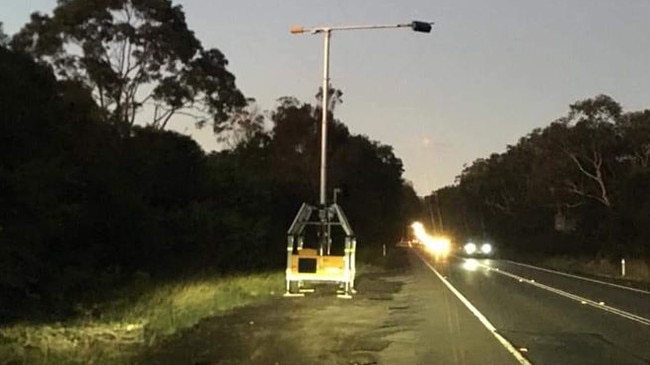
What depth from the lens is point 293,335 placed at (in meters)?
18.3

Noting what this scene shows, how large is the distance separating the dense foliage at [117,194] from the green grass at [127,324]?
2038 millimetres

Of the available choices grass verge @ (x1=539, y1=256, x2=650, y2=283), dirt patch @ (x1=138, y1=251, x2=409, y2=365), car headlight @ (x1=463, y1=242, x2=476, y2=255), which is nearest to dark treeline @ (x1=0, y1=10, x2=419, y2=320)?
dirt patch @ (x1=138, y1=251, x2=409, y2=365)

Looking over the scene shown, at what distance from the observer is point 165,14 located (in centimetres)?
4794

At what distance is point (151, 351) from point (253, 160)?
51145 mm

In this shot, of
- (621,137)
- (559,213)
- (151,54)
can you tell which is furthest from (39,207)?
(559,213)

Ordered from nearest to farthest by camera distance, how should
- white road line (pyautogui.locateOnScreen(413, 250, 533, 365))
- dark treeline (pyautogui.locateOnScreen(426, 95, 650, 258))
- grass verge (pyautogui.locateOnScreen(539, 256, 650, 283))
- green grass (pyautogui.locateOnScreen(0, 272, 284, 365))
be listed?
green grass (pyautogui.locateOnScreen(0, 272, 284, 365)), white road line (pyautogui.locateOnScreen(413, 250, 533, 365)), grass verge (pyautogui.locateOnScreen(539, 256, 650, 283)), dark treeline (pyautogui.locateOnScreen(426, 95, 650, 258))

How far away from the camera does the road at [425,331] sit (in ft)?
49.9

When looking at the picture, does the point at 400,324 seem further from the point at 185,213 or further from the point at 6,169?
the point at 185,213

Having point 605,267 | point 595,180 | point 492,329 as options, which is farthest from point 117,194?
point 595,180

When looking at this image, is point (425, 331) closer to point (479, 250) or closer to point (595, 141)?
point (595, 141)

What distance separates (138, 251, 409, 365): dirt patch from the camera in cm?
1495

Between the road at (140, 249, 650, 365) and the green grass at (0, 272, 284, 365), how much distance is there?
24.3 inches

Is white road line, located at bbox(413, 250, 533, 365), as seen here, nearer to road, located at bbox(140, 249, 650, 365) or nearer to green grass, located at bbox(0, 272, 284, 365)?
road, located at bbox(140, 249, 650, 365)

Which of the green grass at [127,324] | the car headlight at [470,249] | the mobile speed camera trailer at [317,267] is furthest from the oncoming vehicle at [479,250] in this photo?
the green grass at [127,324]
